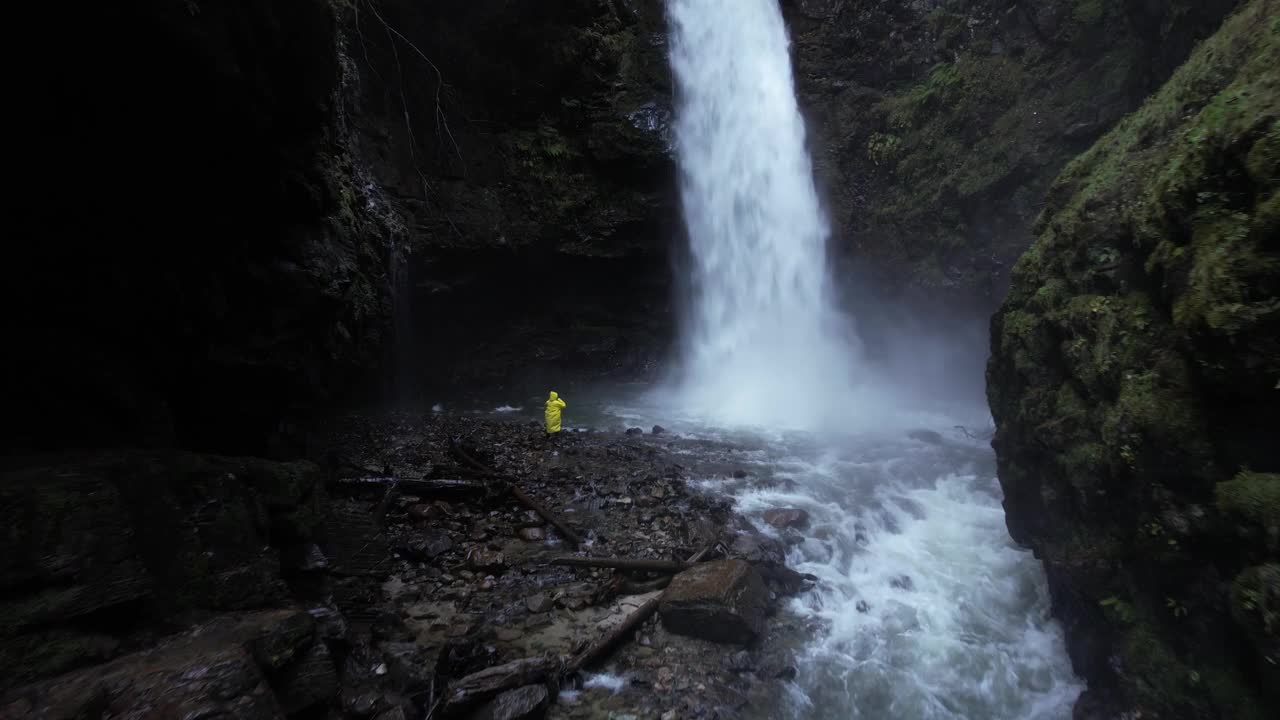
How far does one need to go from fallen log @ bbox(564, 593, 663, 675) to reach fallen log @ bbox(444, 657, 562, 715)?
20 cm

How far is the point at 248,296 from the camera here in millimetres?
5027

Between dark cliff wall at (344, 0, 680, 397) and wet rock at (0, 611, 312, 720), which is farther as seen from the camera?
dark cliff wall at (344, 0, 680, 397)

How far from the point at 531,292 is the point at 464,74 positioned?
609 centimetres

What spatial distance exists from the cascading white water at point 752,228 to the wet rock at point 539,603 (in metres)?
12.0

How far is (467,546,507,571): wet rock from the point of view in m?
5.83

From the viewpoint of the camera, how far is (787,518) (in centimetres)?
745

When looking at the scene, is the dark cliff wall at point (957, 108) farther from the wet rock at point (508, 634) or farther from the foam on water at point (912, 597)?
the wet rock at point (508, 634)

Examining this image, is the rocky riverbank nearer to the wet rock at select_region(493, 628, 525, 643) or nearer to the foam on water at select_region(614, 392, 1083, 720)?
the wet rock at select_region(493, 628, 525, 643)

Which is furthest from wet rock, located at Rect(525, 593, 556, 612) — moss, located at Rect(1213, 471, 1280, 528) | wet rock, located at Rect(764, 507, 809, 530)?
moss, located at Rect(1213, 471, 1280, 528)

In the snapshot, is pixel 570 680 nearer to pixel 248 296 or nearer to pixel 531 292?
pixel 248 296

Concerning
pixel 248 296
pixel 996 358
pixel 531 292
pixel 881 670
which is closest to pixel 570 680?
pixel 881 670

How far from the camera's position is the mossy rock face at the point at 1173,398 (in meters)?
3.18

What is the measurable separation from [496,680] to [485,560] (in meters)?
2.09

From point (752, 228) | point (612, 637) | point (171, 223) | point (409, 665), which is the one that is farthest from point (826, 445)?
point (171, 223)
